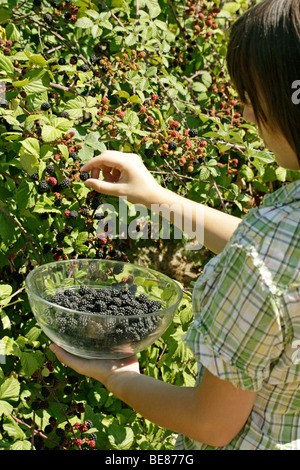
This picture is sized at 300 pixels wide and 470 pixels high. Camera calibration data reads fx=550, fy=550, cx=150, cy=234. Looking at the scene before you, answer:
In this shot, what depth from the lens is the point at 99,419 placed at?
2006 mm

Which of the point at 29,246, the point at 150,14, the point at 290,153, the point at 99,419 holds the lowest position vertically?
the point at 99,419

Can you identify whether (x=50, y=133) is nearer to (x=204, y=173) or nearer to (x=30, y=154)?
(x=30, y=154)

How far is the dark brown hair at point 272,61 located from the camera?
82cm

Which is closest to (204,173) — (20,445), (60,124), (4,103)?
(60,124)

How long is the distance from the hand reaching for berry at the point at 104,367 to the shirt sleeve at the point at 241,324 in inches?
11.8

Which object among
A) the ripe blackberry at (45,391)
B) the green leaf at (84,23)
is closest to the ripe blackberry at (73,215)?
the ripe blackberry at (45,391)

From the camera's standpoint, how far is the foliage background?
175cm

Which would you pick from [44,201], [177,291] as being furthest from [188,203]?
[44,201]

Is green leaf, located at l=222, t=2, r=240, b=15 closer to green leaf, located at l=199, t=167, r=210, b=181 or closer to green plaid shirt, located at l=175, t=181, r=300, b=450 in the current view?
green leaf, located at l=199, t=167, r=210, b=181

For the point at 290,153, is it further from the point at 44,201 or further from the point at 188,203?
the point at 44,201

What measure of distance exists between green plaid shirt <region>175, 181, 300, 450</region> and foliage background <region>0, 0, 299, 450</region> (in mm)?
899

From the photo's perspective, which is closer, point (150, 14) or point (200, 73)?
point (150, 14)

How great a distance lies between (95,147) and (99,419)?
980 mm
